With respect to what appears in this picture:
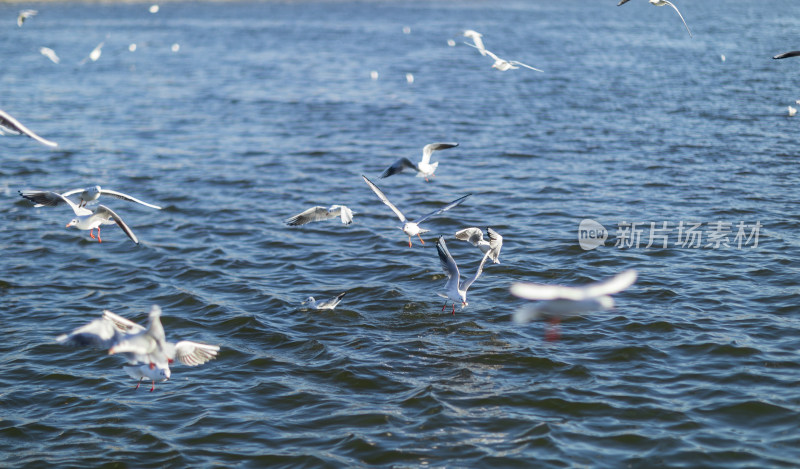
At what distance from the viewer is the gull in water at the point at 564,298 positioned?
12.9 meters

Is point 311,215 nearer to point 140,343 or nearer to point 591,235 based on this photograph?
Result: point 140,343

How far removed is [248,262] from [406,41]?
4292 cm

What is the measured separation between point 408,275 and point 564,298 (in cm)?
308

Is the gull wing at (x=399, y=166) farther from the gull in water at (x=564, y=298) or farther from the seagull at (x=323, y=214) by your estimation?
the gull in water at (x=564, y=298)

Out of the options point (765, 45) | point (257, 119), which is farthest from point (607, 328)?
point (765, 45)

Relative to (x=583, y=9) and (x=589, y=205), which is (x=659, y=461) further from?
(x=583, y=9)

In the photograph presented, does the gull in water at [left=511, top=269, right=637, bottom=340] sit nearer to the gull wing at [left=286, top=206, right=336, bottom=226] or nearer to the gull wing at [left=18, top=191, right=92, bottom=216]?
the gull wing at [left=286, top=206, right=336, bottom=226]

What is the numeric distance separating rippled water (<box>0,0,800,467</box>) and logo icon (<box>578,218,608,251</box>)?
232 millimetres

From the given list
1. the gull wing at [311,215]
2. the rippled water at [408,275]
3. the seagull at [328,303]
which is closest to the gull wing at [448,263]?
the rippled water at [408,275]

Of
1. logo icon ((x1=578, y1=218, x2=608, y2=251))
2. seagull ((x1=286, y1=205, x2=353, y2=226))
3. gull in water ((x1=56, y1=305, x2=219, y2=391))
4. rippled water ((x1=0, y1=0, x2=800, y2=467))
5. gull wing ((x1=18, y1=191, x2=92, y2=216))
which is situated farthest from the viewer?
logo icon ((x1=578, y1=218, x2=608, y2=251))

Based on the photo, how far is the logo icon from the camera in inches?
618

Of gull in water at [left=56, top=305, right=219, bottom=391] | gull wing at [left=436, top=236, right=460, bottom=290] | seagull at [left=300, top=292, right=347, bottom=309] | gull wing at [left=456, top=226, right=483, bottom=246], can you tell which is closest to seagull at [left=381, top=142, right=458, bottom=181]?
gull wing at [left=456, top=226, right=483, bottom=246]

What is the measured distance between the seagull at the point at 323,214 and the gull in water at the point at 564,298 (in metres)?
3.26

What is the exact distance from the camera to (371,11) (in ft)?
309
